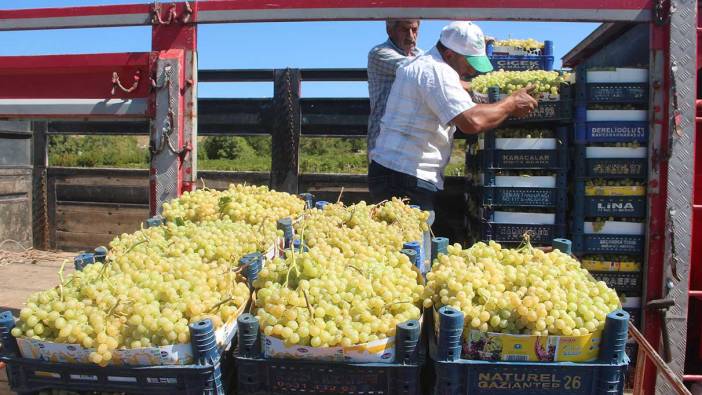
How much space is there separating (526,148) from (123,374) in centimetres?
294

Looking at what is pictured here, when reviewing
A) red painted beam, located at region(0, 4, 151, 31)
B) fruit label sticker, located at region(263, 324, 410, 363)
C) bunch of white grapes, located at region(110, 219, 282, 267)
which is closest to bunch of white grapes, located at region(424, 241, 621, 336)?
fruit label sticker, located at region(263, 324, 410, 363)

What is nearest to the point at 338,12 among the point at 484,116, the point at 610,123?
the point at 484,116

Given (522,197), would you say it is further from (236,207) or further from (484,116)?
(236,207)

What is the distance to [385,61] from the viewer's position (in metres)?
3.62

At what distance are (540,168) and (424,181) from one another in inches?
37.7

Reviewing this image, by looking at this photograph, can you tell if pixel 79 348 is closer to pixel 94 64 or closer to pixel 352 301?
pixel 352 301

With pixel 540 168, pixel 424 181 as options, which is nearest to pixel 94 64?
pixel 424 181

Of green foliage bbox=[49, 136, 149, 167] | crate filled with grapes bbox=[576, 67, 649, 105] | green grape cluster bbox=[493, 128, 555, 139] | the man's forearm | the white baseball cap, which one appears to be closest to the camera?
the man's forearm

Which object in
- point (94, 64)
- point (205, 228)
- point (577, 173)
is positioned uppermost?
point (94, 64)

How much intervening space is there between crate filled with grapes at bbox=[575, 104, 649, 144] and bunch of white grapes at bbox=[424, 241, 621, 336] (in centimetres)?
194

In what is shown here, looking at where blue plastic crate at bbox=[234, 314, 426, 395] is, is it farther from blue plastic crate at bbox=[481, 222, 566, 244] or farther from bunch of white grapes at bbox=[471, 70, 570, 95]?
bunch of white grapes at bbox=[471, 70, 570, 95]

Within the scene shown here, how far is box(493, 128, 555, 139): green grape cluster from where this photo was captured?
3.75 meters

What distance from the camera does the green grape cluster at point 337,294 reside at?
153 centimetres

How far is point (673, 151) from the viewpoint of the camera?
319cm
